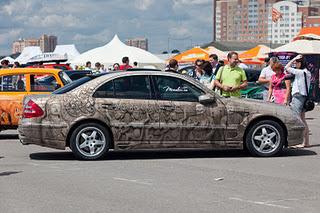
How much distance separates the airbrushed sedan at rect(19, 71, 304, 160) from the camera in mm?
11273

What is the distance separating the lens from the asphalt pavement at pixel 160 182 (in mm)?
7598

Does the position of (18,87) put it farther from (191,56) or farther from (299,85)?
(191,56)

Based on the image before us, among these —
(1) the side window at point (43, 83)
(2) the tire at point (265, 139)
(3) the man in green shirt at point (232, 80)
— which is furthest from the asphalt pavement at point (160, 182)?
(1) the side window at point (43, 83)

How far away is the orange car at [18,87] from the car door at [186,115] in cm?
416

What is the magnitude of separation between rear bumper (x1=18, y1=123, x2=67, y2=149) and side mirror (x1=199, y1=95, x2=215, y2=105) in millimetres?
2249

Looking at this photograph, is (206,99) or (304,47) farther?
(304,47)

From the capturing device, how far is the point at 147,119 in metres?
11.4

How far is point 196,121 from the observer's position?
11.5 m

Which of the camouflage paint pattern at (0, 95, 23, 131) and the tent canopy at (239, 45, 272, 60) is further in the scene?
the tent canopy at (239, 45, 272, 60)

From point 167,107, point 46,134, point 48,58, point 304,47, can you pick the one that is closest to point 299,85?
point 167,107

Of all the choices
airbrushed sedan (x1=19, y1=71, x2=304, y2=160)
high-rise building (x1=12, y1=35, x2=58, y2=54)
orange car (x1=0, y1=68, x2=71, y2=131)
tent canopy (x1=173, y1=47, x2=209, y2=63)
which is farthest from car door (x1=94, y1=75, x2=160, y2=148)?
high-rise building (x1=12, y1=35, x2=58, y2=54)

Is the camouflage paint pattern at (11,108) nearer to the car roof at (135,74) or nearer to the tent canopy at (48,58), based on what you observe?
the car roof at (135,74)

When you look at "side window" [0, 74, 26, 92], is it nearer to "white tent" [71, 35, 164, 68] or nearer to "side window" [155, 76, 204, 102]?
"side window" [155, 76, 204, 102]

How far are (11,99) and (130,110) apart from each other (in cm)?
415
